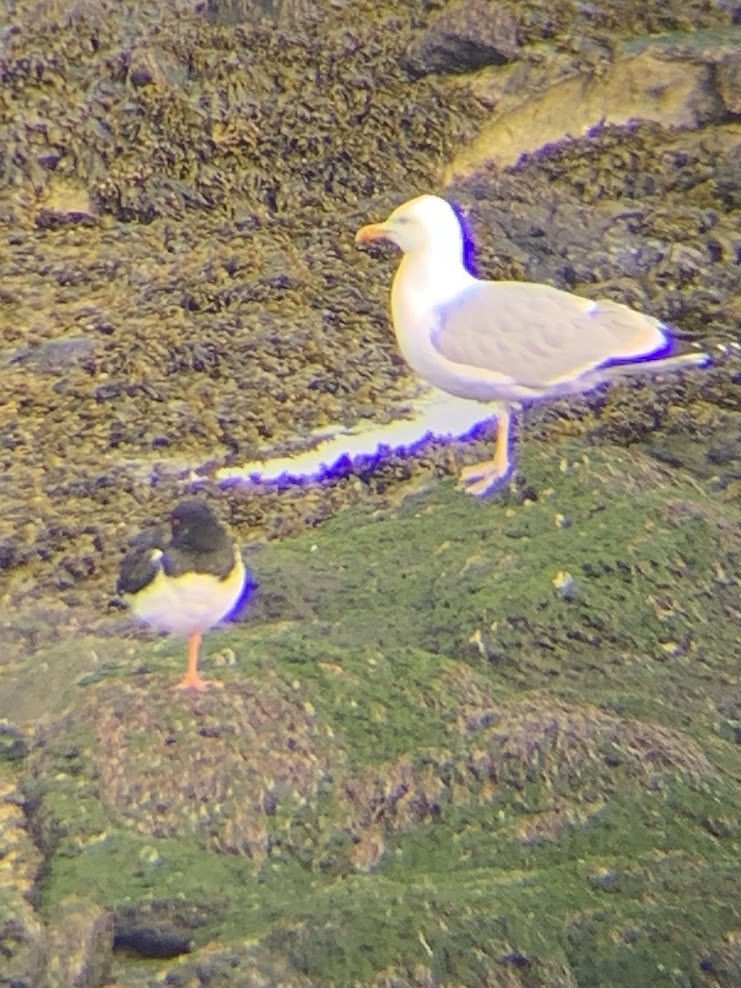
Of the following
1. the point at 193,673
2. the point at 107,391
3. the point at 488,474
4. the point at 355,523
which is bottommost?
the point at 107,391

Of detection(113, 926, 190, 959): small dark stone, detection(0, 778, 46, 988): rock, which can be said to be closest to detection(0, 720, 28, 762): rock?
detection(0, 778, 46, 988): rock

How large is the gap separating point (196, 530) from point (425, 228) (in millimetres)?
1715

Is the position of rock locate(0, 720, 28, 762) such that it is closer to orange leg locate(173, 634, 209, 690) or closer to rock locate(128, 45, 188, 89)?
orange leg locate(173, 634, 209, 690)

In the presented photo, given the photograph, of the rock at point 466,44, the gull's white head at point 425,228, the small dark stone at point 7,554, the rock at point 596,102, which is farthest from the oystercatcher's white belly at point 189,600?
the rock at point 466,44

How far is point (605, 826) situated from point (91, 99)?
525cm

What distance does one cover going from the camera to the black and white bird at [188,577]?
3.75 meters

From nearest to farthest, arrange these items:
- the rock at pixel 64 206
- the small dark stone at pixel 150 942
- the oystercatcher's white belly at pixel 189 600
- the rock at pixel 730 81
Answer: the small dark stone at pixel 150 942 < the oystercatcher's white belly at pixel 189 600 < the rock at pixel 64 206 < the rock at pixel 730 81

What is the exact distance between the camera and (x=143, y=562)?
3.90m

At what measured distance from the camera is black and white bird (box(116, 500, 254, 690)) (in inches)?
148

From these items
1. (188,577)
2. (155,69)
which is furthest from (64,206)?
(188,577)

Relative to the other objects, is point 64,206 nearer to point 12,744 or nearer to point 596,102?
point 596,102

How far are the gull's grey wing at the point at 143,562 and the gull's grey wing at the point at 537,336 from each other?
132 cm

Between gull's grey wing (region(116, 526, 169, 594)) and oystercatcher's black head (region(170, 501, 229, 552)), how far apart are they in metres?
0.06

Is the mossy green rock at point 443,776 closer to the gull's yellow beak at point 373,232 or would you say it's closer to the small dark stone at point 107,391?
the gull's yellow beak at point 373,232
